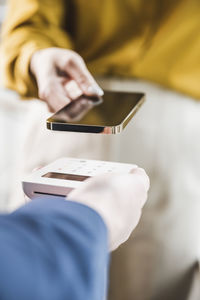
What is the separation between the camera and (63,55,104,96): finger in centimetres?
29

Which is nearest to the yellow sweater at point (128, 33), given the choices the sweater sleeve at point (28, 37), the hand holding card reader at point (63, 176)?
the sweater sleeve at point (28, 37)

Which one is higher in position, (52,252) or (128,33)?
(128,33)

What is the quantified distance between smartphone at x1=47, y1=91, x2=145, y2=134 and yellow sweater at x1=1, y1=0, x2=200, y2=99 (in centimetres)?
6

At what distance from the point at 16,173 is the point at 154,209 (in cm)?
14

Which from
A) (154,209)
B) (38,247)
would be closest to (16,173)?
(154,209)

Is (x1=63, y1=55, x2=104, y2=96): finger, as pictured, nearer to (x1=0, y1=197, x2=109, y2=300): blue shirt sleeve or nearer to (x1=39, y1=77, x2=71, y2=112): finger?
(x1=39, y1=77, x2=71, y2=112): finger

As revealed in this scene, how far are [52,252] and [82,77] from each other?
0.50 ft

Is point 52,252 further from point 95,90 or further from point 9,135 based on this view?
point 9,135

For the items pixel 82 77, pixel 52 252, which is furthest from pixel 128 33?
pixel 52 252

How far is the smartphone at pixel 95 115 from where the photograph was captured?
243 mm

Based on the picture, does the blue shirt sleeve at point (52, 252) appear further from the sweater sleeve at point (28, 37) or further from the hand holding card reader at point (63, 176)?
the sweater sleeve at point (28, 37)

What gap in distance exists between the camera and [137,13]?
360 millimetres

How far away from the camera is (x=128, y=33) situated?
0.36 metres

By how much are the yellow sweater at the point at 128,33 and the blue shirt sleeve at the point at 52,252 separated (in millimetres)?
164
